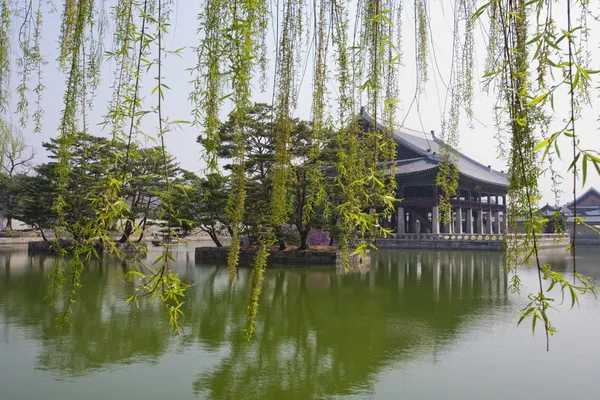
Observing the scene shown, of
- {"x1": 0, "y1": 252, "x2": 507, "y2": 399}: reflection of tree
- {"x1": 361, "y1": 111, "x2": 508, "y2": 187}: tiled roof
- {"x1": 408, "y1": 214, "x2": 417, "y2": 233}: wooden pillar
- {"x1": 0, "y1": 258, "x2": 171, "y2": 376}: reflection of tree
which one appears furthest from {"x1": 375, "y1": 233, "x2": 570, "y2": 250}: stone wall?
{"x1": 0, "y1": 258, "x2": 171, "y2": 376}: reflection of tree

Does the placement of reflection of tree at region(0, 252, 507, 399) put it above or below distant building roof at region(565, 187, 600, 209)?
below

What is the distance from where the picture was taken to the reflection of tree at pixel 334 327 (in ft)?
13.8

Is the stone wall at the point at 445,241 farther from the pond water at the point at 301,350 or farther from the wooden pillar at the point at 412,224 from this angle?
the pond water at the point at 301,350

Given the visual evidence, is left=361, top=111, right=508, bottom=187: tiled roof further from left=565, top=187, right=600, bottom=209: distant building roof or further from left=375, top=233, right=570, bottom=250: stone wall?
left=565, top=187, right=600, bottom=209: distant building roof

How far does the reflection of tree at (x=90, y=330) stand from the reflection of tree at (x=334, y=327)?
795 mm

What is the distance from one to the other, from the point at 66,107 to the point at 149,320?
5411 mm

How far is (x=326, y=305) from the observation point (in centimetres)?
763

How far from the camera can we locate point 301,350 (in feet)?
16.9

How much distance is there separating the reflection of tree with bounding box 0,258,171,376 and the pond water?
0.06ft

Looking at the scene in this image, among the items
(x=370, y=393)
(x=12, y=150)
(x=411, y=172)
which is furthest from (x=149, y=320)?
(x=411, y=172)

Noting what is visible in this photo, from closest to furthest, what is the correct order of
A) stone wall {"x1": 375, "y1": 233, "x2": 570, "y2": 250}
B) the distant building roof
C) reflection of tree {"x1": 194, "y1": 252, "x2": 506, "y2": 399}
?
reflection of tree {"x1": 194, "y1": 252, "x2": 506, "y2": 399}, stone wall {"x1": 375, "y1": 233, "x2": 570, "y2": 250}, the distant building roof

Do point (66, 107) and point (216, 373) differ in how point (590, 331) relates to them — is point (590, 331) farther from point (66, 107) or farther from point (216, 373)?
point (66, 107)

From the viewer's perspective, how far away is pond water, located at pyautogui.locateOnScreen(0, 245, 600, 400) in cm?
395

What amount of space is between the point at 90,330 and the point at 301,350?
2.61 m
